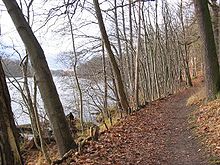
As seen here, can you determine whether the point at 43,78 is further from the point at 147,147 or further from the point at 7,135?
the point at 7,135

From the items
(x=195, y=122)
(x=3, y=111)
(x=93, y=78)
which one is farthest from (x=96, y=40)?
(x=3, y=111)

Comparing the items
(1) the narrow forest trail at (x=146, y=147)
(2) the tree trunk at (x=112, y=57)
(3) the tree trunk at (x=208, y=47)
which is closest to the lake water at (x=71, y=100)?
(2) the tree trunk at (x=112, y=57)

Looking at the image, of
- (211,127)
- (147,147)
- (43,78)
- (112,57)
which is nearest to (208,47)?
(211,127)

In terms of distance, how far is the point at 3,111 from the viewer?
4520mm

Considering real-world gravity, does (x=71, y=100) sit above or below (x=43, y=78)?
below

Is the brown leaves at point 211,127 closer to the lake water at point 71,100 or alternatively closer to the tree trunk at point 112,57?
the tree trunk at point 112,57

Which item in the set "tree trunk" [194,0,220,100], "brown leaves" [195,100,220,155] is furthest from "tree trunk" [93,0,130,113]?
"brown leaves" [195,100,220,155]

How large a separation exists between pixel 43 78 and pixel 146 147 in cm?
312

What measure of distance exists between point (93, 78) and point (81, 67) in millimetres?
3340

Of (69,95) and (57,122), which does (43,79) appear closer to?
(57,122)

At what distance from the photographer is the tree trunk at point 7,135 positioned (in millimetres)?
4449

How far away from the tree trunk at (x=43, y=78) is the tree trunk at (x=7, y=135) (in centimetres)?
332

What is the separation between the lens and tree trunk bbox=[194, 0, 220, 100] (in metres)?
12.2

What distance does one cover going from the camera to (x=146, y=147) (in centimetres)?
877
